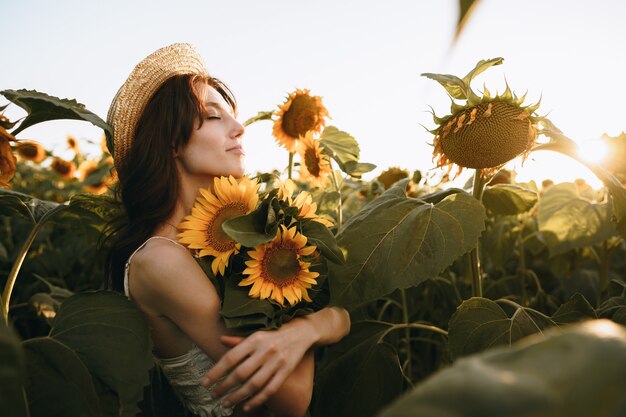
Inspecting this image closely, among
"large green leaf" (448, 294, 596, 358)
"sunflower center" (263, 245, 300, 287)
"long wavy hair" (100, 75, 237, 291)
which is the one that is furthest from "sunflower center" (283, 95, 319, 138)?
"large green leaf" (448, 294, 596, 358)

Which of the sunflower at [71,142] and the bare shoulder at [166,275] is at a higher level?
the bare shoulder at [166,275]

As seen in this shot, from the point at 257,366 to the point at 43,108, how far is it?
2.82ft

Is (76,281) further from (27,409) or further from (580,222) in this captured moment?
(580,222)

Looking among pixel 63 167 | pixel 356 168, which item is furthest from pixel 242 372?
pixel 63 167

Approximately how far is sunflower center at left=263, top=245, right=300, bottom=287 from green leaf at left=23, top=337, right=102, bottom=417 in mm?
430

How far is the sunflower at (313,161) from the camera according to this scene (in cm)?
214

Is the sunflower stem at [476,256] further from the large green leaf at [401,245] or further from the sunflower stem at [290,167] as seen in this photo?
the sunflower stem at [290,167]

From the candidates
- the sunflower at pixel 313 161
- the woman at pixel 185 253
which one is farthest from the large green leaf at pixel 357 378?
the sunflower at pixel 313 161

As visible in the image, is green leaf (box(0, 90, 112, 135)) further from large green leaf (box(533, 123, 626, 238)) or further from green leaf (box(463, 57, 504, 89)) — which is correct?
large green leaf (box(533, 123, 626, 238))

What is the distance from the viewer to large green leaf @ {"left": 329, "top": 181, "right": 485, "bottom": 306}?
4.02 feet

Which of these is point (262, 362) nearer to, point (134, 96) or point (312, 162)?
point (134, 96)

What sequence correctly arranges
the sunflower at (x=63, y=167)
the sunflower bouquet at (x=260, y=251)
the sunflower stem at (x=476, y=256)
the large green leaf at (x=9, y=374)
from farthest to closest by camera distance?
the sunflower at (x=63, y=167) → the sunflower stem at (x=476, y=256) → the sunflower bouquet at (x=260, y=251) → the large green leaf at (x=9, y=374)

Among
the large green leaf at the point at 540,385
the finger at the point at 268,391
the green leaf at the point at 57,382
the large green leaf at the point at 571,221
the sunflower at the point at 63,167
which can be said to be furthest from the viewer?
the sunflower at the point at 63,167

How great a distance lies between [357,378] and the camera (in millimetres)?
1437
